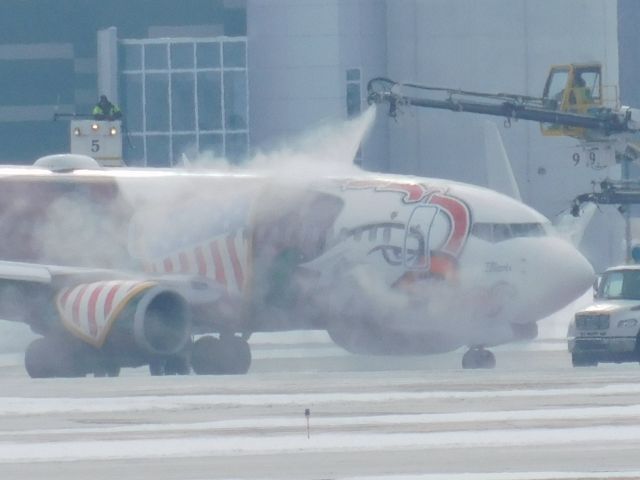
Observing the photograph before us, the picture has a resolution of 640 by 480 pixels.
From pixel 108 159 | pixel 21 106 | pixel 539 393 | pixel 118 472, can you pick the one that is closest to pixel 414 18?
pixel 21 106

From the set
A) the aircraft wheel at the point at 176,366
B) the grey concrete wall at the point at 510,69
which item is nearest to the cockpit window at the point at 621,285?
the aircraft wheel at the point at 176,366

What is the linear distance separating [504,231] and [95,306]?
6320mm

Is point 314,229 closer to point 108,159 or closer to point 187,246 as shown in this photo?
point 187,246

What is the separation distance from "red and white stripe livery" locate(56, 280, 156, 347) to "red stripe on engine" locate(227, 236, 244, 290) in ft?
4.92

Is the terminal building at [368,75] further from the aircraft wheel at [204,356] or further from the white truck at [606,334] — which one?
the aircraft wheel at [204,356]

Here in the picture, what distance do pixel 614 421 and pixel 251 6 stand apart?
50435 mm

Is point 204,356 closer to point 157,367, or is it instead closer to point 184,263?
point 157,367

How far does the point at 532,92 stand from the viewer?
6525 cm

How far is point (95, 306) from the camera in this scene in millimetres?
25797

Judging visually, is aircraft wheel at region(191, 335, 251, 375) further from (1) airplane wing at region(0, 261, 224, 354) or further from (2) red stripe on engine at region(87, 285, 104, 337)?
(2) red stripe on engine at region(87, 285, 104, 337)

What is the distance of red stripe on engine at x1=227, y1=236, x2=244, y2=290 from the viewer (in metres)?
27.2

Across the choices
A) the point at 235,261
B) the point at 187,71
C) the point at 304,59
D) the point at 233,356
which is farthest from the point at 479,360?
the point at 187,71

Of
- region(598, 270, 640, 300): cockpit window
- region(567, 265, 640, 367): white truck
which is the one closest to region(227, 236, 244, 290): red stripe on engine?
region(567, 265, 640, 367): white truck

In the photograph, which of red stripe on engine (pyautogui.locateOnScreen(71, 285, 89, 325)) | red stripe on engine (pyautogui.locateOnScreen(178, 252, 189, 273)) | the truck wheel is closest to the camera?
red stripe on engine (pyautogui.locateOnScreen(71, 285, 89, 325))
